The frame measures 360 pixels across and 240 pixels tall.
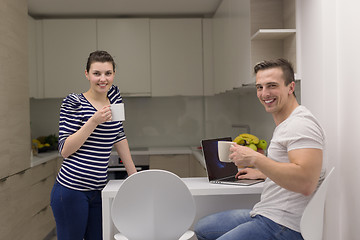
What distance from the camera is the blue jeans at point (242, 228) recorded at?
168 centimetres

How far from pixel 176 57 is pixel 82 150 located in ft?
9.10

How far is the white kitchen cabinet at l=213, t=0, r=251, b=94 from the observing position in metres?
2.99

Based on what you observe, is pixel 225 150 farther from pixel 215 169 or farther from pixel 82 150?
pixel 82 150

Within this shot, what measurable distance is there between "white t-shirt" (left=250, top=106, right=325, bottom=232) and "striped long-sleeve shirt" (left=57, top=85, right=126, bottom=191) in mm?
836

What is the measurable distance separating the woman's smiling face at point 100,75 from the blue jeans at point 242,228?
84 cm

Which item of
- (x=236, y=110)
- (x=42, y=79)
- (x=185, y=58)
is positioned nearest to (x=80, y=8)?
(x=42, y=79)

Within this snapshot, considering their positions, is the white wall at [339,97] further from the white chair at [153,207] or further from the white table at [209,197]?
the white chair at [153,207]

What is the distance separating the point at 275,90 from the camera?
1.77 meters

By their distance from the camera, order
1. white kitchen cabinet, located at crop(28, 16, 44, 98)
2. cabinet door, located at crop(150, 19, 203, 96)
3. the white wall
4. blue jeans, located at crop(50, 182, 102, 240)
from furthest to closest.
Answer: cabinet door, located at crop(150, 19, 203, 96), white kitchen cabinet, located at crop(28, 16, 44, 98), blue jeans, located at crop(50, 182, 102, 240), the white wall

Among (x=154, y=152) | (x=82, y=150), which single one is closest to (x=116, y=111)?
Answer: (x=82, y=150)

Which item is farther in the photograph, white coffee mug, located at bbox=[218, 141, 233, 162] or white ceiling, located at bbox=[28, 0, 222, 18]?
white ceiling, located at bbox=[28, 0, 222, 18]

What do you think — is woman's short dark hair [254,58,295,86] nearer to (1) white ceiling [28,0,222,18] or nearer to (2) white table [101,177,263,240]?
(2) white table [101,177,263,240]

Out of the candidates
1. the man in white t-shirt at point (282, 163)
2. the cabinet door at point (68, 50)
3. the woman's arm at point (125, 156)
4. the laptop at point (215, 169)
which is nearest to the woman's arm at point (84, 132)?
the woman's arm at point (125, 156)

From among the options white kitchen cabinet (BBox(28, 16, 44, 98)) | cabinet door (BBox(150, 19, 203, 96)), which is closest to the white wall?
cabinet door (BBox(150, 19, 203, 96))
